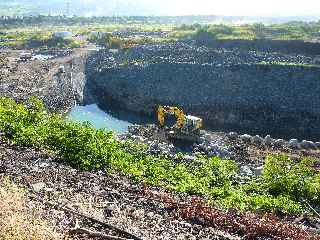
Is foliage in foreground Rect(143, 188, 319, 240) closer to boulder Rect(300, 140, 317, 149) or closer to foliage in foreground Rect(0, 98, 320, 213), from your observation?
foliage in foreground Rect(0, 98, 320, 213)

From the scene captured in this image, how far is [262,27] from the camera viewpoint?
94812 mm

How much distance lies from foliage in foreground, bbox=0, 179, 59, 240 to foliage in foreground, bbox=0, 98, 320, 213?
303 inches

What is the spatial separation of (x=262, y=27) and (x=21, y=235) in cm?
8997

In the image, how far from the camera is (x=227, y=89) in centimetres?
5356

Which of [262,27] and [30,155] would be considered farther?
[262,27]

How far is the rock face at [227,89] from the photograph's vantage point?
47969mm

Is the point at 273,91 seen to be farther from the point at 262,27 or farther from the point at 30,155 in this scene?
the point at 262,27

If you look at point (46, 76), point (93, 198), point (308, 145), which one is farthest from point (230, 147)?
point (46, 76)

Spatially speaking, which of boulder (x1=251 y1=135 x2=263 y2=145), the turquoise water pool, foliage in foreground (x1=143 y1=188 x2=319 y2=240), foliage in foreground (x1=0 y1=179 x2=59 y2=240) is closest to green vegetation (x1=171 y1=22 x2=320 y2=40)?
the turquoise water pool

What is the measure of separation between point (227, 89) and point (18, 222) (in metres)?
45.1

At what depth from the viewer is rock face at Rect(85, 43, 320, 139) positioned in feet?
157

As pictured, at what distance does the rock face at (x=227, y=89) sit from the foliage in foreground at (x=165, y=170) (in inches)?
857

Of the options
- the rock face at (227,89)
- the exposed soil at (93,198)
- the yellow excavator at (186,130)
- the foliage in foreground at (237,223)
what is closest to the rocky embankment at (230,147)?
the yellow excavator at (186,130)

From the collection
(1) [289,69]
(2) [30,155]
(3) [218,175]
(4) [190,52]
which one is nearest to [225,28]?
(4) [190,52]
